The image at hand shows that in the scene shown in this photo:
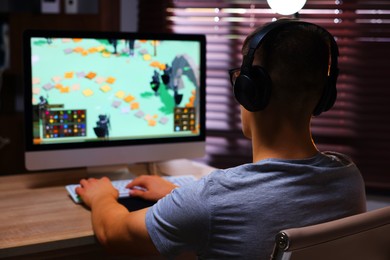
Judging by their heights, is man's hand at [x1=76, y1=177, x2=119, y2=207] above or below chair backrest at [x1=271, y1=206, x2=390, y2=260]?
below

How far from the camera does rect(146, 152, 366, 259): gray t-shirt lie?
1.06 m

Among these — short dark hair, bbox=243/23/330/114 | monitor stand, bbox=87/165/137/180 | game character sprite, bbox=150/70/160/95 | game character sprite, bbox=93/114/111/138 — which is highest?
short dark hair, bbox=243/23/330/114

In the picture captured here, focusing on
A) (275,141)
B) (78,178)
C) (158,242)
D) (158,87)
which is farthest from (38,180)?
(275,141)

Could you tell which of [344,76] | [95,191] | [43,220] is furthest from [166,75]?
[344,76]

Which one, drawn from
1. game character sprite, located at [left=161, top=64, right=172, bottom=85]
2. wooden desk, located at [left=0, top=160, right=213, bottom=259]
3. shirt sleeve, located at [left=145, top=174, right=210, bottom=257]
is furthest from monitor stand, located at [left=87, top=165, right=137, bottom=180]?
shirt sleeve, located at [left=145, top=174, right=210, bottom=257]

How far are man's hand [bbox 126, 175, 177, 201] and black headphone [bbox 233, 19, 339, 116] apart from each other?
0.60 meters

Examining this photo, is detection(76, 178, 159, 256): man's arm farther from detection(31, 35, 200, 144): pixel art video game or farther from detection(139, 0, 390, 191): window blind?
detection(139, 0, 390, 191): window blind

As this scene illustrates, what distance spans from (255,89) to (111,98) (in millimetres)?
910

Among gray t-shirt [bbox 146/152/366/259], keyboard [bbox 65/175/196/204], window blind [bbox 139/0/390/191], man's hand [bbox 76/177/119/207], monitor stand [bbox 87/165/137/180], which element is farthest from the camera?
window blind [bbox 139/0/390/191]

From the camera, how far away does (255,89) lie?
1.08 m

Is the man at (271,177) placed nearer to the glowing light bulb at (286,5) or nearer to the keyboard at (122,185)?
the keyboard at (122,185)

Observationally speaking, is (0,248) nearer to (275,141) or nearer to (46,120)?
(46,120)

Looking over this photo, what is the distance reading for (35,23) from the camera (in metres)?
3.19

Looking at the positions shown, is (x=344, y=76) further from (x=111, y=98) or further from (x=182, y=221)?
(x=182, y=221)
